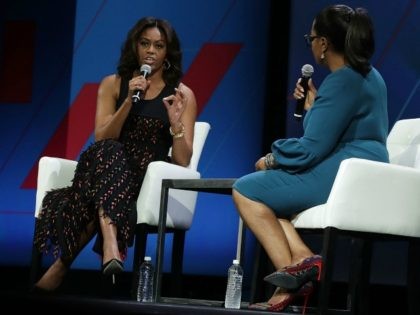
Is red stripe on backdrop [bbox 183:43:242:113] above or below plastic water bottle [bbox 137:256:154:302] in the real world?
above

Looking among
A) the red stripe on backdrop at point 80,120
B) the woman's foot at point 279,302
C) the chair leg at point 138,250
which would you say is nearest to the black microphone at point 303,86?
the woman's foot at point 279,302

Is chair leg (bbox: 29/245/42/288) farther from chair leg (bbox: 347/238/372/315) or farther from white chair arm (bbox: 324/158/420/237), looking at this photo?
white chair arm (bbox: 324/158/420/237)

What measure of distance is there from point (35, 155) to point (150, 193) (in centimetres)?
223

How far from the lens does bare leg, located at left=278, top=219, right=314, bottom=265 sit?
2.99 meters

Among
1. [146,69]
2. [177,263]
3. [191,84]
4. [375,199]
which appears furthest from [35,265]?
[191,84]

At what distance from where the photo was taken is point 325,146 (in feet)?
9.82

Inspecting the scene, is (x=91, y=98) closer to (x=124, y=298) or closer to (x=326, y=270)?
(x=124, y=298)

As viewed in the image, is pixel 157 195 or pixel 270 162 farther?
pixel 157 195

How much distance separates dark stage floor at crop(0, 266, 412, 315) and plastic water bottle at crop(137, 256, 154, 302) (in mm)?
78

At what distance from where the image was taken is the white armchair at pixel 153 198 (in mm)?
3645

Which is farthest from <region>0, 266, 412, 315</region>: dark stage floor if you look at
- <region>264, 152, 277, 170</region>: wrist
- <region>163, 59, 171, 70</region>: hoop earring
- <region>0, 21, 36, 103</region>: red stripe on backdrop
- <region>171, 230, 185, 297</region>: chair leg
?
<region>0, 21, 36, 103</region>: red stripe on backdrop

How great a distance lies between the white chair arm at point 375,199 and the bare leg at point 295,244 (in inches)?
7.1

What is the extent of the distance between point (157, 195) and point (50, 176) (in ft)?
1.91

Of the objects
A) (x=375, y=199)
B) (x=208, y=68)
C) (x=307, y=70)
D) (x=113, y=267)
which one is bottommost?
(x=113, y=267)
